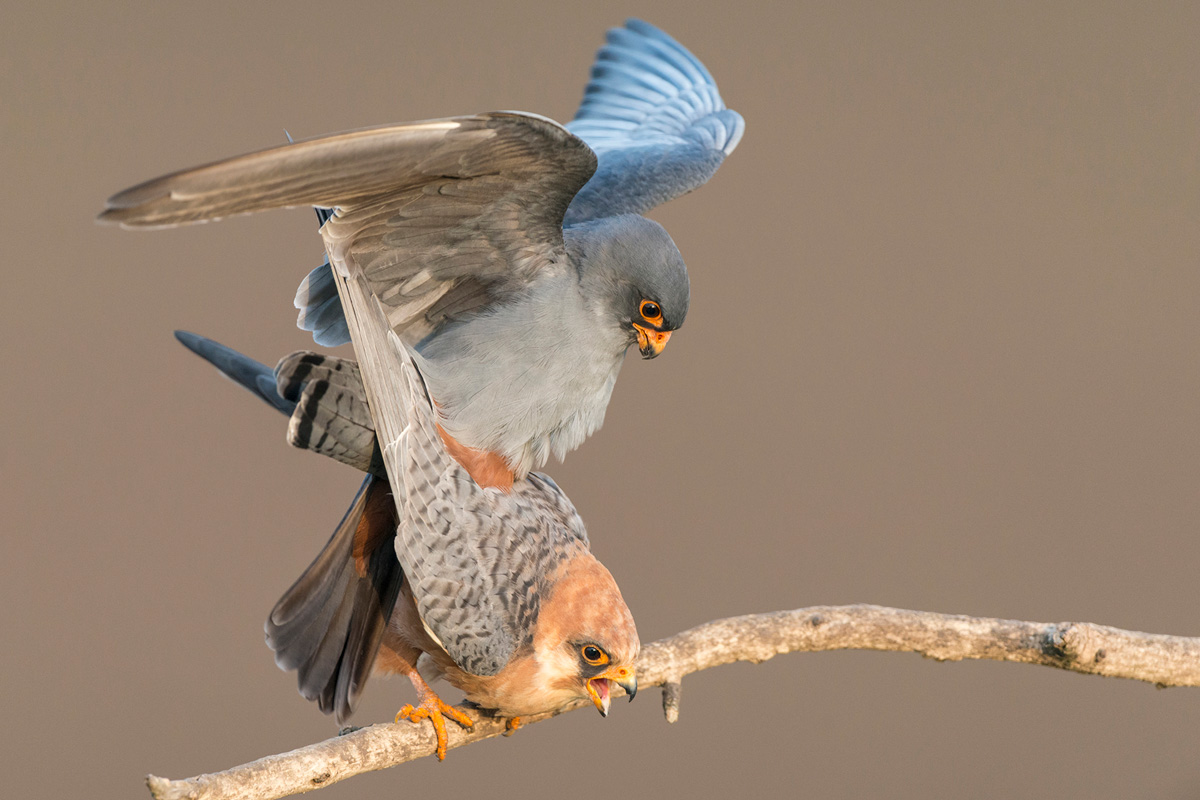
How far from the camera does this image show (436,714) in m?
1.69

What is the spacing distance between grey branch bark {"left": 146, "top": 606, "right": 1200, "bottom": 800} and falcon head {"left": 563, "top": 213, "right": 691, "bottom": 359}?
57cm

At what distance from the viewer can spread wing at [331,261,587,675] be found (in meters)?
1.52

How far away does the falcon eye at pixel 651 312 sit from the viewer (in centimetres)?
166

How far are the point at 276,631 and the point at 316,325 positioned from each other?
0.54m

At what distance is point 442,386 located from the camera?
1699 millimetres

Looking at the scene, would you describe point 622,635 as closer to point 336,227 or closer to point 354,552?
point 354,552

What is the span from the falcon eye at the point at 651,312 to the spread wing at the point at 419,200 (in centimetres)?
16

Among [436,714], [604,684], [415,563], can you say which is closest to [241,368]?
[415,563]

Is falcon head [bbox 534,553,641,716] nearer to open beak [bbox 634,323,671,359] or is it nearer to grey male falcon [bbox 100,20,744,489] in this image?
grey male falcon [bbox 100,20,744,489]

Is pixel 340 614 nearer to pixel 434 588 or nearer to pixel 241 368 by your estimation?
pixel 434 588

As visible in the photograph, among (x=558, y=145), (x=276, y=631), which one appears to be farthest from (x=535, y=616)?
(x=558, y=145)

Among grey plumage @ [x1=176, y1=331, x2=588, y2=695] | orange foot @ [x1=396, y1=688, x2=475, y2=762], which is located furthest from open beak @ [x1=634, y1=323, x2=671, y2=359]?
orange foot @ [x1=396, y1=688, x2=475, y2=762]

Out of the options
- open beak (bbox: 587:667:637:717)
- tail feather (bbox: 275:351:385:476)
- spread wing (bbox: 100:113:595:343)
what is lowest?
open beak (bbox: 587:667:637:717)

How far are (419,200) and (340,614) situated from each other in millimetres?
750
